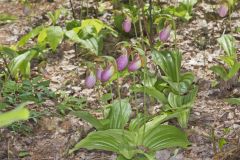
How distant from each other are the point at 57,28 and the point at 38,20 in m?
1.21

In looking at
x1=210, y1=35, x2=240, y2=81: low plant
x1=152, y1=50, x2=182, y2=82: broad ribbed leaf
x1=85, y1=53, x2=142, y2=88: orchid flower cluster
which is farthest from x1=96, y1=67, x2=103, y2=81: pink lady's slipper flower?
x1=210, y1=35, x2=240, y2=81: low plant

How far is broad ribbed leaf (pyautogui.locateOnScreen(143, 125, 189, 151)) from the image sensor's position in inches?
84.7

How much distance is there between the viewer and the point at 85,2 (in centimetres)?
416

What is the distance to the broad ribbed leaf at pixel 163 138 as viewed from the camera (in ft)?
7.06

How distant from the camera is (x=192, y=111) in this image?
2.63 m

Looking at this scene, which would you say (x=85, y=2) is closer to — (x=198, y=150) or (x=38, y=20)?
(x=38, y=20)

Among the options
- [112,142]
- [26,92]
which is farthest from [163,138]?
[26,92]

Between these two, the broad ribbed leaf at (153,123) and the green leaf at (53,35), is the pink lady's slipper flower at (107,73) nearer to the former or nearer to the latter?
the broad ribbed leaf at (153,123)

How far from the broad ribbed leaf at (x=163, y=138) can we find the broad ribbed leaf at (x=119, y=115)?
21cm

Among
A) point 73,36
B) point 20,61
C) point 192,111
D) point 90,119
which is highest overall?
point 73,36

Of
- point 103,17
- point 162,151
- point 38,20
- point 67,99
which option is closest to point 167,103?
point 162,151

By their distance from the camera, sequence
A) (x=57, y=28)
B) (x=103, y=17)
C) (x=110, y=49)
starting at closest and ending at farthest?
(x=57, y=28), (x=110, y=49), (x=103, y=17)

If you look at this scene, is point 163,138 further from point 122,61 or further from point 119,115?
point 122,61

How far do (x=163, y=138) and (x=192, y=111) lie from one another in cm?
50
